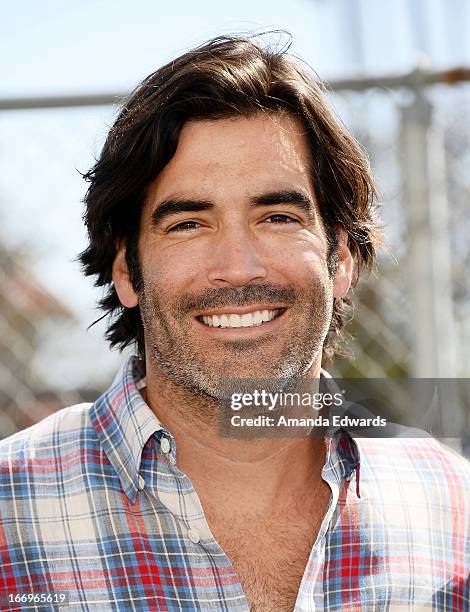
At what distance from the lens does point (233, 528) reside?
1.99 metres

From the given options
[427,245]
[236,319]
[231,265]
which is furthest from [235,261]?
[427,245]

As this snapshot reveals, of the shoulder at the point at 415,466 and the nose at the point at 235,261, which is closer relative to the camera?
the nose at the point at 235,261

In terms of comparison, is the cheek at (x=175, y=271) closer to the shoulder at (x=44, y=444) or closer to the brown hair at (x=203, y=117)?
the brown hair at (x=203, y=117)

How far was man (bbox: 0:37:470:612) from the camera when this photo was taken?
1832 mm

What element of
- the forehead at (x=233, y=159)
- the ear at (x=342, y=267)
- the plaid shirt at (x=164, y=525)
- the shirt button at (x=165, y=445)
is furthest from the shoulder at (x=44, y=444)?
the ear at (x=342, y=267)

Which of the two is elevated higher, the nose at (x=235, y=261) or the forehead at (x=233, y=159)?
the forehead at (x=233, y=159)

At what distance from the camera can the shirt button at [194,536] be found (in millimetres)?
1850

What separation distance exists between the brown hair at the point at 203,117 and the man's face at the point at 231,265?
0.15ft

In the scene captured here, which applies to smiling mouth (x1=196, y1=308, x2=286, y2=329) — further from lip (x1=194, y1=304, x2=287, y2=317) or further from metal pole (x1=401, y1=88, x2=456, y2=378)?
metal pole (x1=401, y1=88, x2=456, y2=378)

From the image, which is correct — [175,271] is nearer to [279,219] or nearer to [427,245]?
[279,219]

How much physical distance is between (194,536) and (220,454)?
0.26 metres

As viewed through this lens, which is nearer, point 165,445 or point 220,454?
point 165,445

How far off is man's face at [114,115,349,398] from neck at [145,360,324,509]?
6 cm

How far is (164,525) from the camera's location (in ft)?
6.14
